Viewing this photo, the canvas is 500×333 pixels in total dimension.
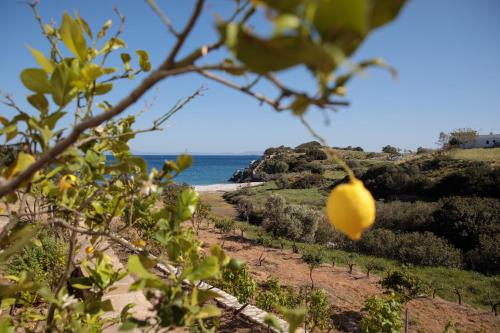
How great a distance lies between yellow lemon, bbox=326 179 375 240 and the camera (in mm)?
550

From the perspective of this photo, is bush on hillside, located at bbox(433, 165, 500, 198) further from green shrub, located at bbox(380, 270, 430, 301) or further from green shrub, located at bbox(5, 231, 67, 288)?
green shrub, located at bbox(5, 231, 67, 288)

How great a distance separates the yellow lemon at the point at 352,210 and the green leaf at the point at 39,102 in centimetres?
71

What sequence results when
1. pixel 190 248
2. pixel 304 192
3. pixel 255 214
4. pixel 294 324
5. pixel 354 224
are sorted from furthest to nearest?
pixel 304 192, pixel 255 214, pixel 190 248, pixel 294 324, pixel 354 224

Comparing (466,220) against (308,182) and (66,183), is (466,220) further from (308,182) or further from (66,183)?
(308,182)

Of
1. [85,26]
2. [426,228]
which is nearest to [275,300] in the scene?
[85,26]

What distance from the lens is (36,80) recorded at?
72cm

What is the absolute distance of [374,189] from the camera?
2055 cm

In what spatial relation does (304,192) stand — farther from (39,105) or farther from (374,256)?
(39,105)

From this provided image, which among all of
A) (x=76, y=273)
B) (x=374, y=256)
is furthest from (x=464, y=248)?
(x=76, y=273)

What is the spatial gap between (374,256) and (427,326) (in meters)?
5.39

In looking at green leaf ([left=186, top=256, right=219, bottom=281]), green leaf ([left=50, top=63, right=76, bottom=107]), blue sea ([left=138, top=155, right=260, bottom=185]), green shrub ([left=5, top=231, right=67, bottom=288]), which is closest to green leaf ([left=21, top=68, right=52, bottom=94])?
green leaf ([left=50, top=63, right=76, bottom=107])

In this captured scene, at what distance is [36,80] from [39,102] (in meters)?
0.10

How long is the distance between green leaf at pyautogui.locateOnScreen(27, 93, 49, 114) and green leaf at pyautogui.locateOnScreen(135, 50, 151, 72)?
14.9 inches

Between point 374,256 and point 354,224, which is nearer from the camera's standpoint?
point 354,224
